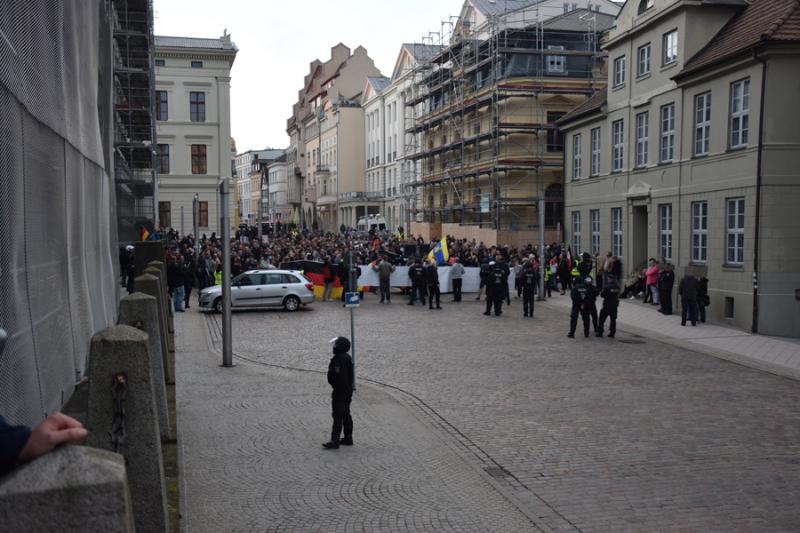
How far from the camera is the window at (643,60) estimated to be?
27797 millimetres

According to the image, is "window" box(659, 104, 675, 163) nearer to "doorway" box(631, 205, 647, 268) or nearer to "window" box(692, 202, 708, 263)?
"window" box(692, 202, 708, 263)

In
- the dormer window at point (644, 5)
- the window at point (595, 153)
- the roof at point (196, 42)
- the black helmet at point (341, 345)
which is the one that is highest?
the roof at point (196, 42)

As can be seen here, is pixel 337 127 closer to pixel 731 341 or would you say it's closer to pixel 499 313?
pixel 499 313

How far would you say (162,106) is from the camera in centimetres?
5803

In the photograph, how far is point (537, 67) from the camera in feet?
144

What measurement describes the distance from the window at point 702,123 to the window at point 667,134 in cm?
144

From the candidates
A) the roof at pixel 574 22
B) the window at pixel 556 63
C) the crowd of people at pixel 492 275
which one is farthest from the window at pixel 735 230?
the roof at pixel 574 22

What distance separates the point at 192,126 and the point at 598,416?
52.6 meters

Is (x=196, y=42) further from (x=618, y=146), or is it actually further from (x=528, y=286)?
(x=528, y=286)

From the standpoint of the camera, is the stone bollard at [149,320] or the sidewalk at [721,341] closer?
the stone bollard at [149,320]

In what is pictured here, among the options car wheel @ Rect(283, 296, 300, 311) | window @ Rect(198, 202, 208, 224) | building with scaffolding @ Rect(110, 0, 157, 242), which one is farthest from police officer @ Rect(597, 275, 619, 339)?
window @ Rect(198, 202, 208, 224)

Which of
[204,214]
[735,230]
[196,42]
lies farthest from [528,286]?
[196,42]

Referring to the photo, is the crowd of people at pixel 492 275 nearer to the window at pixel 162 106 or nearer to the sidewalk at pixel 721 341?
the sidewalk at pixel 721 341

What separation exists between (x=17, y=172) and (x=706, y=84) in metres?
22.4
